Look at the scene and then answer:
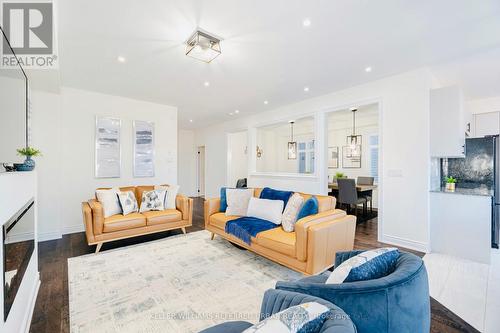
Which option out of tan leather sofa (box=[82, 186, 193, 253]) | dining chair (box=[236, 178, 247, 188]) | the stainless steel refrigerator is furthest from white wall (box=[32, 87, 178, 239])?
the stainless steel refrigerator

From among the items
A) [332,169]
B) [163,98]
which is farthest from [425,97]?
[163,98]

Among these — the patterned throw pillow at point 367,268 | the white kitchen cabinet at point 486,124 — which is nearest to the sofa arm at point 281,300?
the patterned throw pillow at point 367,268

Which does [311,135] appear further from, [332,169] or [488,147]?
[488,147]

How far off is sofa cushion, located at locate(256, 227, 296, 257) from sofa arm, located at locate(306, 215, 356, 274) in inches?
8.9

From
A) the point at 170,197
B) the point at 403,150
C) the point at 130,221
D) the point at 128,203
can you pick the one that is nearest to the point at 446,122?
the point at 403,150

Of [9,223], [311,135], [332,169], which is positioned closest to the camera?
[9,223]

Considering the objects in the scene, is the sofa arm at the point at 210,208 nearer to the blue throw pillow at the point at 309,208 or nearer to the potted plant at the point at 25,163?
the blue throw pillow at the point at 309,208

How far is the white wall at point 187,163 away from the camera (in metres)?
8.18

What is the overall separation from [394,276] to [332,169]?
6603 mm

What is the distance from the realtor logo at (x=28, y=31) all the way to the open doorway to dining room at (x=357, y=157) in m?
5.01

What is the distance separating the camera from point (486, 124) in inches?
182

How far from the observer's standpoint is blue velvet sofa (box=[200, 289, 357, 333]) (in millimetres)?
666

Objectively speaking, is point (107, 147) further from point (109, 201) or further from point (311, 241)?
point (311, 241)

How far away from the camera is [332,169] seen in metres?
7.21
